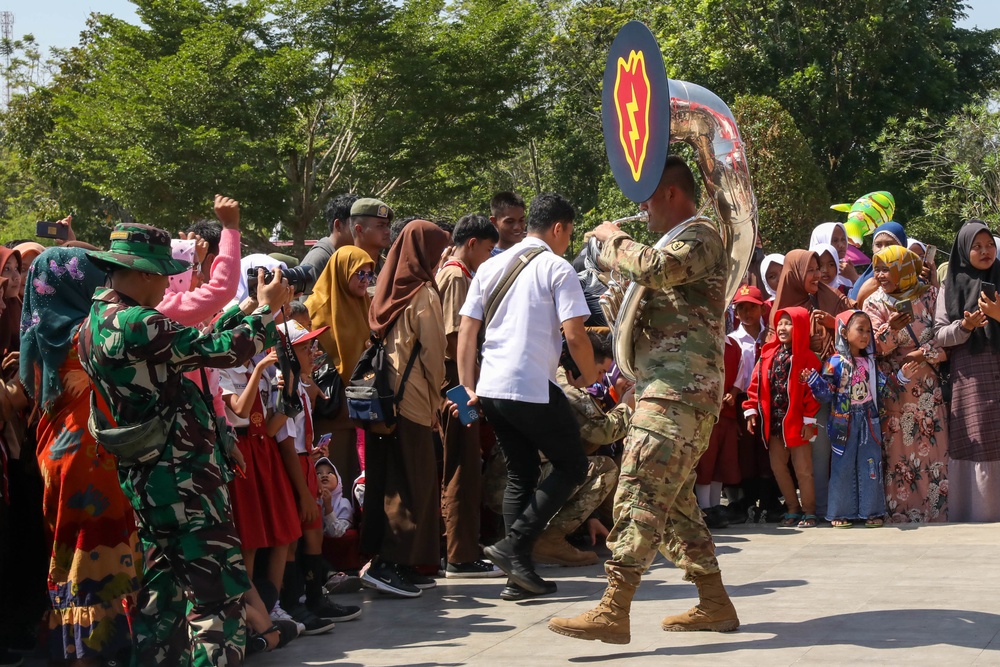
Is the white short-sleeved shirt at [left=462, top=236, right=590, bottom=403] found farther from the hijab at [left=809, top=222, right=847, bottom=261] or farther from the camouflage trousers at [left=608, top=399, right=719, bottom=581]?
the hijab at [left=809, top=222, right=847, bottom=261]

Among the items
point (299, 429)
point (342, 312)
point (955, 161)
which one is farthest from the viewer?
point (955, 161)

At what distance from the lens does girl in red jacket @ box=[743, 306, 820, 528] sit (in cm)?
851

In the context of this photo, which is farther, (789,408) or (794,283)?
(794,283)

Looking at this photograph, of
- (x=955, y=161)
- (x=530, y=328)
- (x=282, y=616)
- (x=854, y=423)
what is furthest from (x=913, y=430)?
(x=955, y=161)

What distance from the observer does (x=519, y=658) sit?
5207 millimetres

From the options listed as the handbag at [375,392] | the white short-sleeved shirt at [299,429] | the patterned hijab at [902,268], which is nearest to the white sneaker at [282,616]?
the white short-sleeved shirt at [299,429]

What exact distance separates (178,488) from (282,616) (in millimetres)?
1629

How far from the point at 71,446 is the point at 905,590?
4.26 metres

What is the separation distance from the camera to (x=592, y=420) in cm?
749

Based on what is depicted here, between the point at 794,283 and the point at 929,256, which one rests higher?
the point at 929,256

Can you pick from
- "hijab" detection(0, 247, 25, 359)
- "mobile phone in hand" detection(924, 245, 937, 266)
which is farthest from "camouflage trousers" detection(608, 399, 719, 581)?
"mobile phone in hand" detection(924, 245, 937, 266)

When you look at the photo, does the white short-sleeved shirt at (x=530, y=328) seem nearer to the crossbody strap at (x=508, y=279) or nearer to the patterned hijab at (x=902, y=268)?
the crossbody strap at (x=508, y=279)

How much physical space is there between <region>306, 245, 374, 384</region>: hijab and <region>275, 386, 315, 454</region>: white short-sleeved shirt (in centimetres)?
101

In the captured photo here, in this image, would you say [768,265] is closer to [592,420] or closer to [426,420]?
[592,420]
